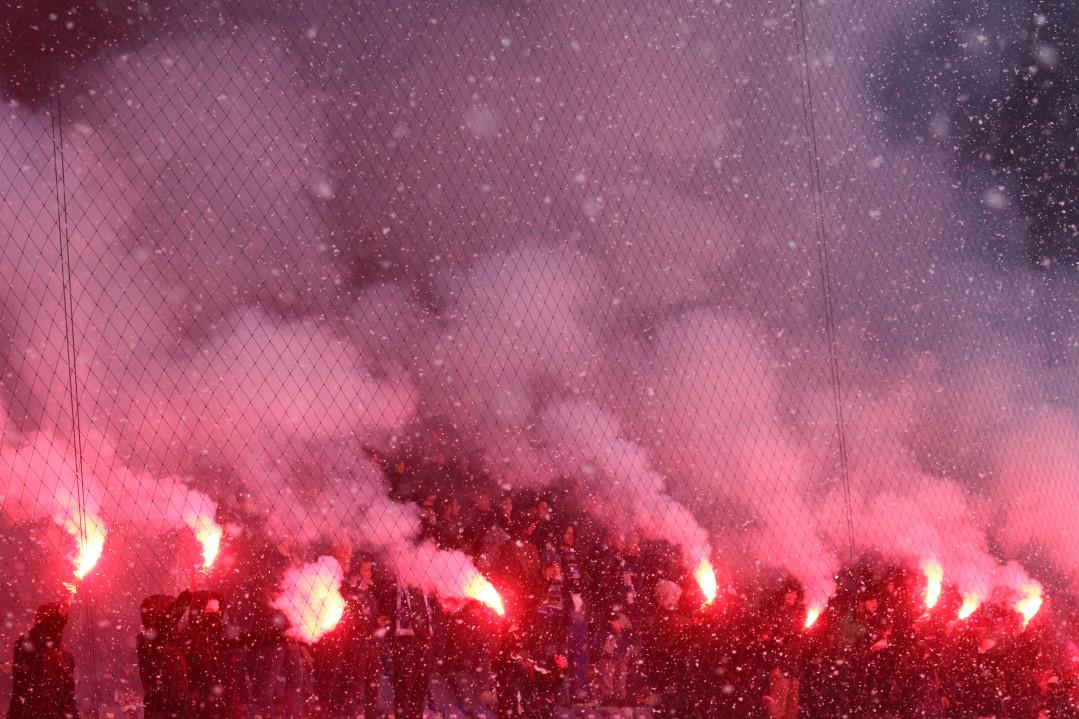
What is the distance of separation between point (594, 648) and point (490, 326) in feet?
7.49

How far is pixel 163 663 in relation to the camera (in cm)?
428

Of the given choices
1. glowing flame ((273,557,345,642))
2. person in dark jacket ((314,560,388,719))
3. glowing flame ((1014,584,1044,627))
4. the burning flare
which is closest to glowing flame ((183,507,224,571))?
the burning flare

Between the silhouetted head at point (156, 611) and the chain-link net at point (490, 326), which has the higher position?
the chain-link net at point (490, 326)

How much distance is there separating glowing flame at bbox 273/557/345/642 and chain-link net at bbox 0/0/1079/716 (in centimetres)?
3

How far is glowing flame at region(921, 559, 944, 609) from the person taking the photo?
602cm

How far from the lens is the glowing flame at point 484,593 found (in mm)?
5176

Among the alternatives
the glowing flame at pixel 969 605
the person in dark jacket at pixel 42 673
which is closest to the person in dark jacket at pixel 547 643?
the person in dark jacket at pixel 42 673

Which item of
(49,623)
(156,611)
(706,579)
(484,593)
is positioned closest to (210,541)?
(156,611)

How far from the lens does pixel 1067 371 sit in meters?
7.08

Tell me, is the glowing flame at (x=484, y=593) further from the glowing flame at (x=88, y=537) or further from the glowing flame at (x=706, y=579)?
the glowing flame at (x=88, y=537)

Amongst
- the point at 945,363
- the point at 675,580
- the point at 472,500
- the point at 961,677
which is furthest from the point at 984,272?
the point at 472,500

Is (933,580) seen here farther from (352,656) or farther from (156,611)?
(156,611)

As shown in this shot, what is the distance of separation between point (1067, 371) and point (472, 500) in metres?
4.41

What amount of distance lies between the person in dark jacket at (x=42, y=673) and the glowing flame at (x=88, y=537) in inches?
33.3
